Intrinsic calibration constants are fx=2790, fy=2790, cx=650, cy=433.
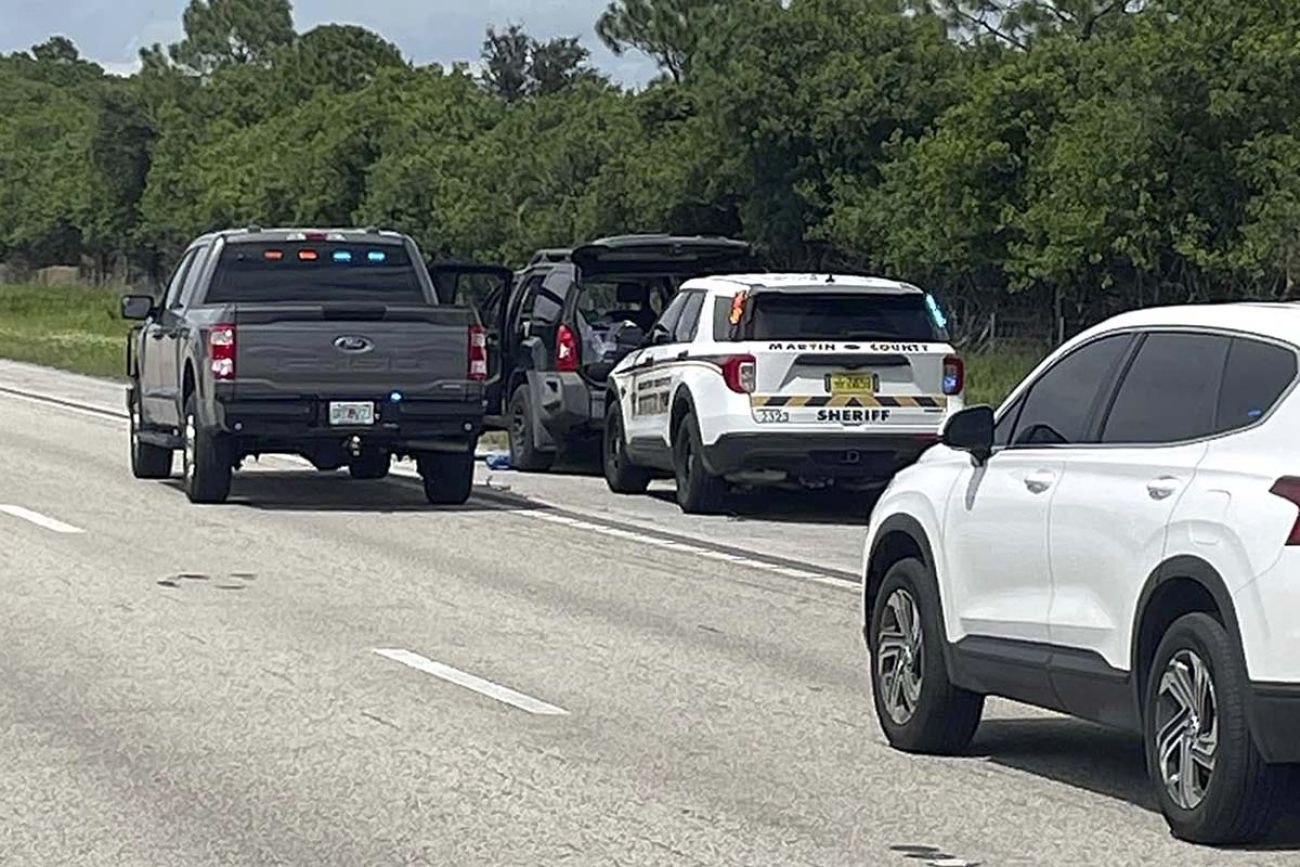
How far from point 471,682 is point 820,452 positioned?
816cm

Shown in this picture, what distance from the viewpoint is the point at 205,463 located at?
20578 mm

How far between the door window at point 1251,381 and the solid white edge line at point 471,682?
11.8ft

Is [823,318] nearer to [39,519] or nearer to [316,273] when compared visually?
[316,273]

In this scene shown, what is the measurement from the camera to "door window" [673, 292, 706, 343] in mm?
20891

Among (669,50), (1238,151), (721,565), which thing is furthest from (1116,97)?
(669,50)

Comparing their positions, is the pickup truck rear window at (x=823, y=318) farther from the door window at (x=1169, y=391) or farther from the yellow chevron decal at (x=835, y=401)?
the door window at (x=1169, y=391)

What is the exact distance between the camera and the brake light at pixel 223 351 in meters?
19.9

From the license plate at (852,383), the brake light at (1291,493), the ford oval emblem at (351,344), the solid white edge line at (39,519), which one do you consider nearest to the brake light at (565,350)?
the ford oval emblem at (351,344)

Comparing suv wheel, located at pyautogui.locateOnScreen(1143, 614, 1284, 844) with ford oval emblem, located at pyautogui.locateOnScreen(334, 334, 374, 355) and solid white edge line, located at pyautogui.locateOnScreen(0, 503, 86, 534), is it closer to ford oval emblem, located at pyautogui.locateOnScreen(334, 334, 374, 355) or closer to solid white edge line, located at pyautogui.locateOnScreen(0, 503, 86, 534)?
solid white edge line, located at pyautogui.locateOnScreen(0, 503, 86, 534)

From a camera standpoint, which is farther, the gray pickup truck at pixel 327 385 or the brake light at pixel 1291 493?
the gray pickup truck at pixel 327 385

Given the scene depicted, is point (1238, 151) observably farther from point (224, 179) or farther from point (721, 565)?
point (224, 179)

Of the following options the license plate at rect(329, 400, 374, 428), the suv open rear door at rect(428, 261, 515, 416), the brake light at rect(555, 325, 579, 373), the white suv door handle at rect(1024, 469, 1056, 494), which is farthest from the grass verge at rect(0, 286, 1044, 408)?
the white suv door handle at rect(1024, 469, 1056, 494)

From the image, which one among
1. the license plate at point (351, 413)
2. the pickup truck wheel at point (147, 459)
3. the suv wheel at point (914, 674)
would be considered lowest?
the pickup truck wheel at point (147, 459)

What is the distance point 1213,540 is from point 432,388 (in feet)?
41.3
